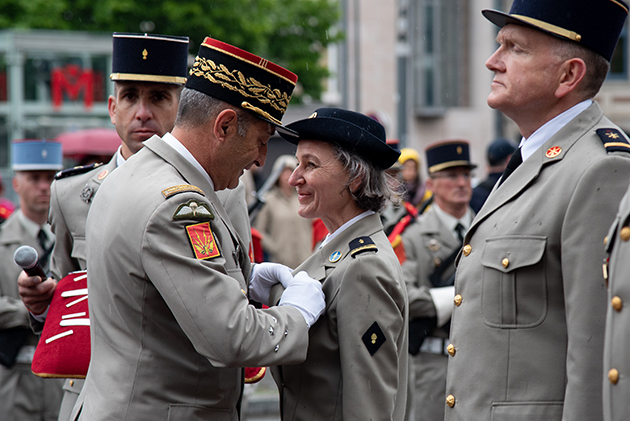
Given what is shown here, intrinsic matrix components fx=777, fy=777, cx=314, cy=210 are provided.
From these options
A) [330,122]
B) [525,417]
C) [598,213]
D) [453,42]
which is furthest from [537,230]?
[453,42]

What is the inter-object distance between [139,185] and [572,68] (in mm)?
1517

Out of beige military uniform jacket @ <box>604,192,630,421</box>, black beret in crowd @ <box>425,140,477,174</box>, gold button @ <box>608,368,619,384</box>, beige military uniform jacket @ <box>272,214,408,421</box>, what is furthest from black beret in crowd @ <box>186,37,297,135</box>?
black beret in crowd @ <box>425,140,477,174</box>

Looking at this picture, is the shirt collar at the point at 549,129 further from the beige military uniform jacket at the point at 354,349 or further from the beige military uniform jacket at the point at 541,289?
the beige military uniform jacket at the point at 354,349

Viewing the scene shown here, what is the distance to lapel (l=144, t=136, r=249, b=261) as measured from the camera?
8.91ft

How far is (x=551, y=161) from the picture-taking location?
2.59m

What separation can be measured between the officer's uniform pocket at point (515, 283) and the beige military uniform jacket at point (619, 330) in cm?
45

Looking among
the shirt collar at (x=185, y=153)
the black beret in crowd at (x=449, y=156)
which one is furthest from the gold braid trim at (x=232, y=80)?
the black beret in crowd at (x=449, y=156)

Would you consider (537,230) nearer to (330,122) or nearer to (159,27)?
(330,122)

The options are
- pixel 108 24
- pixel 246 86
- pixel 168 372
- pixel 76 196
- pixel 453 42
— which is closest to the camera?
pixel 168 372

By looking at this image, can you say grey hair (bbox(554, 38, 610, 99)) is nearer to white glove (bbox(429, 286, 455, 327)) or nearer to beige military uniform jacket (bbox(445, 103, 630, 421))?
beige military uniform jacket (bbox(445, 103, 630, 421))

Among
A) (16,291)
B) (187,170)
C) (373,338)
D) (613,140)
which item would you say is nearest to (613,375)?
(613,140)

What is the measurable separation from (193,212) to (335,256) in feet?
2.49

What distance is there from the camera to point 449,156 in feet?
20.5

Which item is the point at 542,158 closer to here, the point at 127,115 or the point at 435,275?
the point at 127,115
